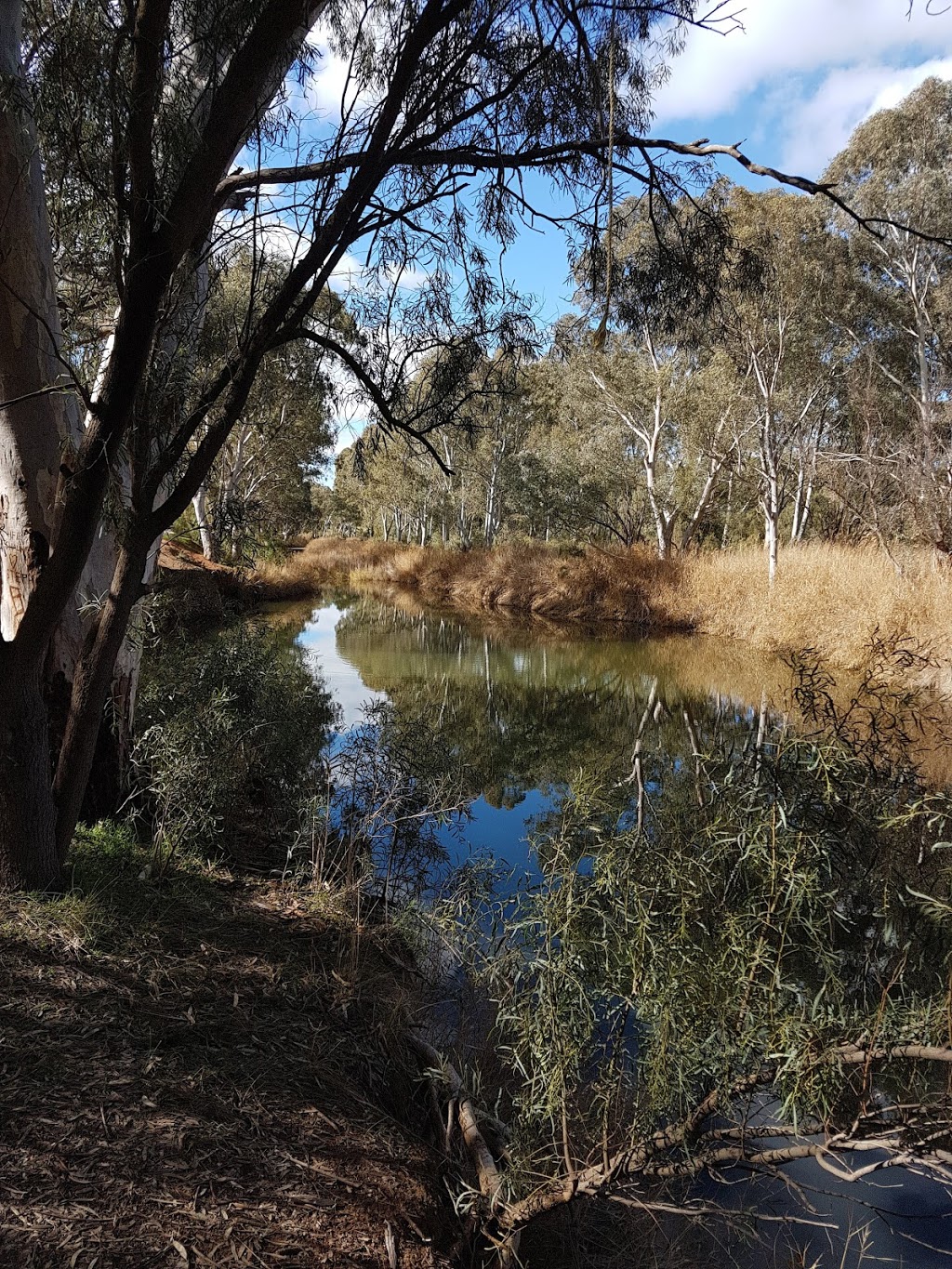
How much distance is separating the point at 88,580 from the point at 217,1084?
88.0 inches

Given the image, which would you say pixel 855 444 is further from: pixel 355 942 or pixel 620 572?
pixel 355 942

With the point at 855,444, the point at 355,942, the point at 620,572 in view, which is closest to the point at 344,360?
the point at 355,942

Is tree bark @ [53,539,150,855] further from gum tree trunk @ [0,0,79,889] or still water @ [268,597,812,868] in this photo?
still water @ [268,597,812,868]

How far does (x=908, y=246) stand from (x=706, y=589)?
8426mm

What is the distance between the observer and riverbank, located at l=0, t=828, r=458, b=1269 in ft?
5.31

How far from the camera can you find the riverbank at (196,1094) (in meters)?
1.62

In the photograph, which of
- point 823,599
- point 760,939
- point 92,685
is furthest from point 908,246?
point 760,939

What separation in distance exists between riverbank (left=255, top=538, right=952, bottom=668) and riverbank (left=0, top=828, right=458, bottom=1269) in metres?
2.81

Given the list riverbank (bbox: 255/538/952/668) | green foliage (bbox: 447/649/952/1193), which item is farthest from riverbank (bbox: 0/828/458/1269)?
riverbank (bbox: 255/538/952/668)

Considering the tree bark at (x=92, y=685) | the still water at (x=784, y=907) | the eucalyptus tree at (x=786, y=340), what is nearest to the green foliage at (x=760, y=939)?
the still water at (x=784, y=907)

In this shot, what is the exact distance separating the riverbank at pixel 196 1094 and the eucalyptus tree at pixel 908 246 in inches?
538

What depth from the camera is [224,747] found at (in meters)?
4.10

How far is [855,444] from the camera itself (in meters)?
19.0

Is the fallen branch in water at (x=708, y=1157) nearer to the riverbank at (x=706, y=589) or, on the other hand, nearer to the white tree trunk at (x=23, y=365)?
the white tree trunk at (x=23, y=365)
